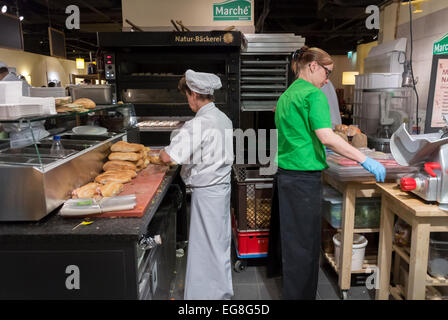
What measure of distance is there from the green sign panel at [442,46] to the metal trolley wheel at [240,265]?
2.88 meters

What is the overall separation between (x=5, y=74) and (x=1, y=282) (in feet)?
13.3

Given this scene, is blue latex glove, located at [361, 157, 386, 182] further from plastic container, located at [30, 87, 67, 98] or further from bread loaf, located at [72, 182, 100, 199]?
plastic container, located at [30, 87, 67, 98]

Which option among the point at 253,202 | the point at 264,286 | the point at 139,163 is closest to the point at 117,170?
the point at 139,163

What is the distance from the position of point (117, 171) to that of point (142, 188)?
290 mm

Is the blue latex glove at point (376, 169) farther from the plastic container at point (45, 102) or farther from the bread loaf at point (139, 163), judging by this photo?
the plastic container at point (45, 102)

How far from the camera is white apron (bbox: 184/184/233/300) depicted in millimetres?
2240

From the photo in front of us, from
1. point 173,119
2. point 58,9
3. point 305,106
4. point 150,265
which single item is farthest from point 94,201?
point 58,9

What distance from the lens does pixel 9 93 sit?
1.61 meters

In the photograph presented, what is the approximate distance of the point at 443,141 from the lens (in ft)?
6.03

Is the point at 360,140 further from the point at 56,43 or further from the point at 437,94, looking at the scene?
the point at 56,43

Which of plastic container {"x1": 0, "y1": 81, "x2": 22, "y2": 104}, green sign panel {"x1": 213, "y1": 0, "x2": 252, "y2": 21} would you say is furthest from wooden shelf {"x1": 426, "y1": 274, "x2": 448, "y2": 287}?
green sign panel {"x1": 213, "y1": 0, "x2": 252, "y2": 21}

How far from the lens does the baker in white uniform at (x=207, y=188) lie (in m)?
2.17

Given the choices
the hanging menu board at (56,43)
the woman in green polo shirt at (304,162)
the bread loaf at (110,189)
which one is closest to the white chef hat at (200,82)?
the woman in green polo shirt at (304,162)
